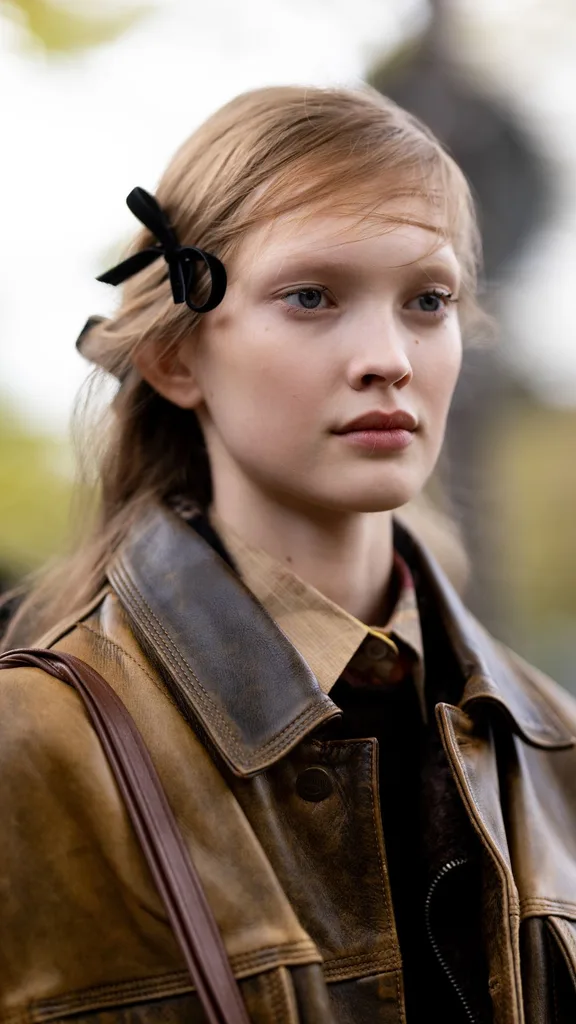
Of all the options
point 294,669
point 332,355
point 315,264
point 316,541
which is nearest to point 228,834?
point 294,669

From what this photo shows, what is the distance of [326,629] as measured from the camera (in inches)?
63.6

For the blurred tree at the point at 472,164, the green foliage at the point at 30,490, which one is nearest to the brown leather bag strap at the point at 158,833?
the green foliage at the point at 30,490

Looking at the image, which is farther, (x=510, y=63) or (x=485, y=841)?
(x=510, y=63)

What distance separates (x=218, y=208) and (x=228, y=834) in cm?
91

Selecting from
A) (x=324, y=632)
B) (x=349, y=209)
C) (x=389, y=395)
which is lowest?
(x=324, y=632)

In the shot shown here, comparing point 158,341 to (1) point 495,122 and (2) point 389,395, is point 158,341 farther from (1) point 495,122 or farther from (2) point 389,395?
(1) point 495,122

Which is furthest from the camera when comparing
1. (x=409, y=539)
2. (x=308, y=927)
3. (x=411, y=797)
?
(x=409, y=539)

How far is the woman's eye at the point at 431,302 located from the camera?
1631mm

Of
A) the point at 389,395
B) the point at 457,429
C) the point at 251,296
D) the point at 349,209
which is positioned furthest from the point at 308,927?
the point at 457,429

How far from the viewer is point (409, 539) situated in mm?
1973

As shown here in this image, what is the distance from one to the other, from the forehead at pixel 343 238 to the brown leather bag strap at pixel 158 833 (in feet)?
2.14

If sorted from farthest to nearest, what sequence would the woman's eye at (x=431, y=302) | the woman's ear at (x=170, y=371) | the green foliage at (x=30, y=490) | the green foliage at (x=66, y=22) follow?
the green foliage at (x=30, y=490)
the green foliage at (x=66, y=22)
the woman's ear at (x=170, y=371)
the woman's eye at (x=431, y=302)

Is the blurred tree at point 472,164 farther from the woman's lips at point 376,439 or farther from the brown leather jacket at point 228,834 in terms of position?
the brown leather jacket at point 228,834

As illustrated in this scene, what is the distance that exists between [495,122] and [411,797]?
1.97 metres
